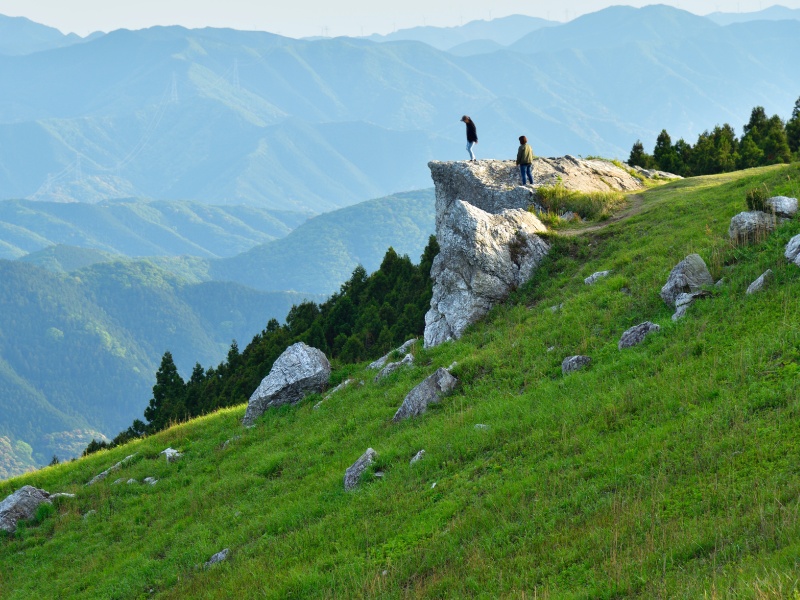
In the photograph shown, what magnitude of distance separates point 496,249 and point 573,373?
9120 mm

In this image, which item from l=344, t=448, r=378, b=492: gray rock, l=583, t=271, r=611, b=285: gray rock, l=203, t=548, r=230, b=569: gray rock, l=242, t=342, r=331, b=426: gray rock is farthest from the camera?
l=242, t=342, r=331, b=426: gray rock

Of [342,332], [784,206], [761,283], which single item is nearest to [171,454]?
[761,283]

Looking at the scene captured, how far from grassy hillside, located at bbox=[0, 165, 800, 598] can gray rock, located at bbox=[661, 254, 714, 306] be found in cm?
43

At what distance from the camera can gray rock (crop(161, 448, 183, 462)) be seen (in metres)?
24.0

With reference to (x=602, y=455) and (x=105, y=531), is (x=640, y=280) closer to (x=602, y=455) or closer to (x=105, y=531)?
(x=602, y=455)

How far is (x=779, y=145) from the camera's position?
47.1 m

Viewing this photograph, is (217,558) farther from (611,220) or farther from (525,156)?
A: (525,156)

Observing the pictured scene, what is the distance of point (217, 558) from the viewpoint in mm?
15273

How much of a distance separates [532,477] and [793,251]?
8396 millimetres

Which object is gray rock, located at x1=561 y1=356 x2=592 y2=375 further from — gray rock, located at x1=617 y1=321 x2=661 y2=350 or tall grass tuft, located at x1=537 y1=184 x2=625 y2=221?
tall grass tuft, located at x1=537 y1=184 x2=625 y2=221

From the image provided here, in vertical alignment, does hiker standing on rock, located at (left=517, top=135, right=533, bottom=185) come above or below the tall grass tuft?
above

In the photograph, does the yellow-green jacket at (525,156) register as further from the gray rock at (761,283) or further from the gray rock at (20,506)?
the gray rock at (20,506)

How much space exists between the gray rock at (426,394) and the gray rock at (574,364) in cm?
297

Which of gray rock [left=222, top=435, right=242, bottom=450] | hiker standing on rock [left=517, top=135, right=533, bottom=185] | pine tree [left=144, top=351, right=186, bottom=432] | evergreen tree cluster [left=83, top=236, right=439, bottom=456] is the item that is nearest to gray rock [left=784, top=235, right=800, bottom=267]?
gray rock [left=222, top=435, right=242, bottom=450]
